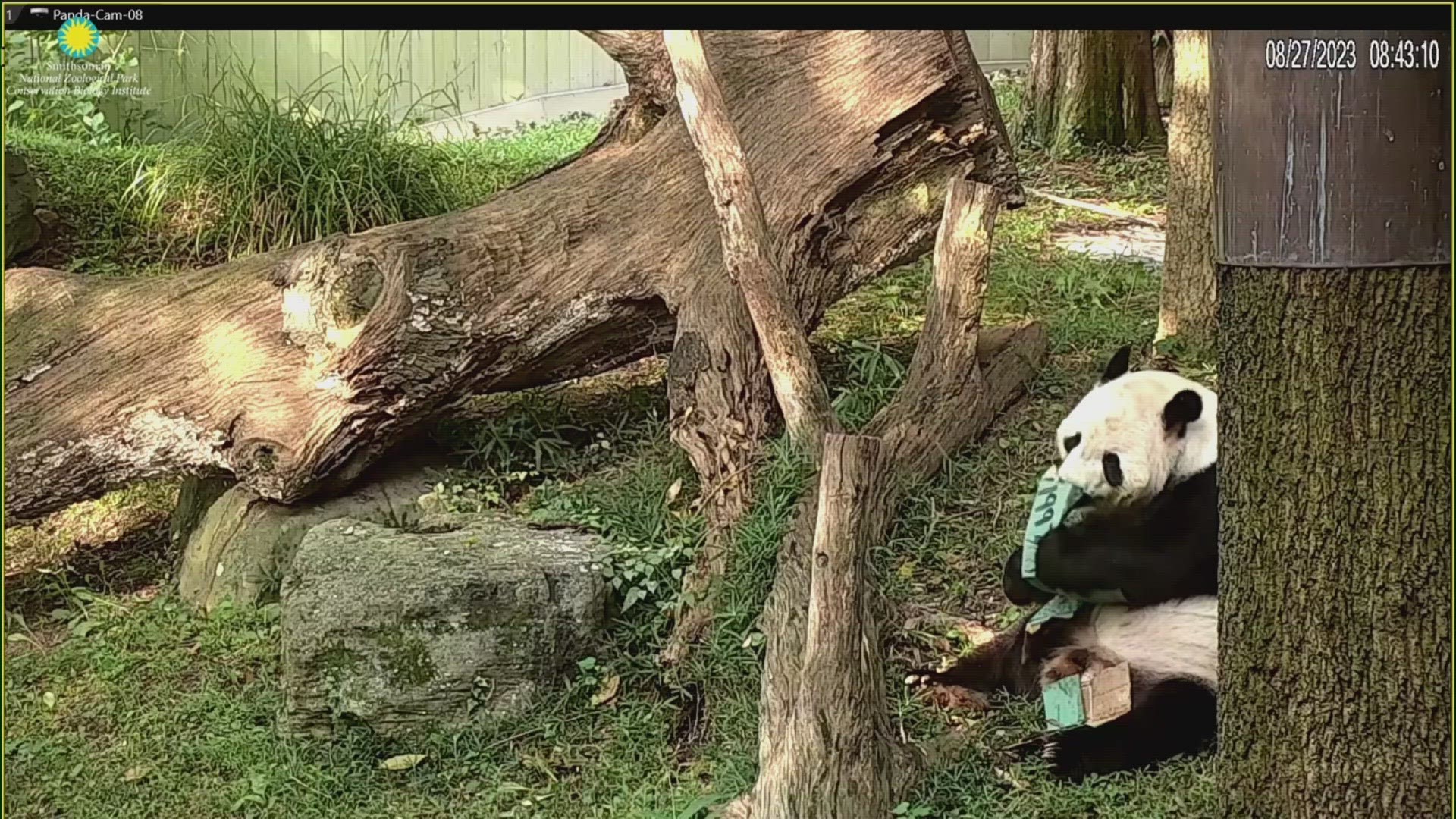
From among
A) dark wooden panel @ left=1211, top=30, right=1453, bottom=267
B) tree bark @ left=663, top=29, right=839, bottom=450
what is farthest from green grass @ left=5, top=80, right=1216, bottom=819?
dark wooden panel @ left=1211, top=30, right=1453, bottom=267

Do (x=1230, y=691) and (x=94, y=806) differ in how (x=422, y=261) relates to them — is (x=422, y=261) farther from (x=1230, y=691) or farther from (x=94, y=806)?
(x=1230, y=691)

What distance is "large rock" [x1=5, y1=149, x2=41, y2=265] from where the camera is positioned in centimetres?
565

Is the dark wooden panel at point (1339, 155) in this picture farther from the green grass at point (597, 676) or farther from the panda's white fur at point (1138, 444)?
the green grass at point (597, 676)

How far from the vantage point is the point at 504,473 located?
481cm

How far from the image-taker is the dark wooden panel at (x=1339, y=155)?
230 centimetres

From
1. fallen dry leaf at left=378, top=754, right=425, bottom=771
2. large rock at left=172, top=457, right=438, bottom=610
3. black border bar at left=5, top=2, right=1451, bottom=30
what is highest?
black border bar at left=5, top=2, right=1451, bottom=30

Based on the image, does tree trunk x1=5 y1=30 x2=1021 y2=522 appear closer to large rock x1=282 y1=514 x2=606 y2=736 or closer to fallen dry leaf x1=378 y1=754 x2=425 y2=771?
large rock x1=282 y1=514 x2=606 y2=736

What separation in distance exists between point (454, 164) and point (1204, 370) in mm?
3118

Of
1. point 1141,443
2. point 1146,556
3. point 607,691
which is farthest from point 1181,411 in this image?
point 607,691

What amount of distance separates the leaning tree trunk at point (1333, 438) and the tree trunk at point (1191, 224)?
99.3 inches

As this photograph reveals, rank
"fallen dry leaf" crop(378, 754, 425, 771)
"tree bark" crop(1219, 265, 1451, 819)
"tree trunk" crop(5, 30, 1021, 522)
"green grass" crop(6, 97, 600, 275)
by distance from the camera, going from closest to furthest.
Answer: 1. "tree bark" crop(1219, 265, 1451, 819)
2. "fallen dry leaf" crop(378, 754, 425, 771)
3. "tree trunk" crop(5, 30, 1021, 522)
4. "green grass" crop(6, 97, 600, 275)

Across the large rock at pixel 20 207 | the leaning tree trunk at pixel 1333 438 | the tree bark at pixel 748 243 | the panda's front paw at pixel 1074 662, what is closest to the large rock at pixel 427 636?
the tree bark at pixel 748 243

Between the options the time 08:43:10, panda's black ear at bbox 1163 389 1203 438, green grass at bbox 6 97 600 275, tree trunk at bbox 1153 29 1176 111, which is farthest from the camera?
tree trunk at bbox 1153 29 1176 111

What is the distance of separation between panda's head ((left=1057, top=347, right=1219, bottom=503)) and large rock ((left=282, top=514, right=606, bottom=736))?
52.9 inches
